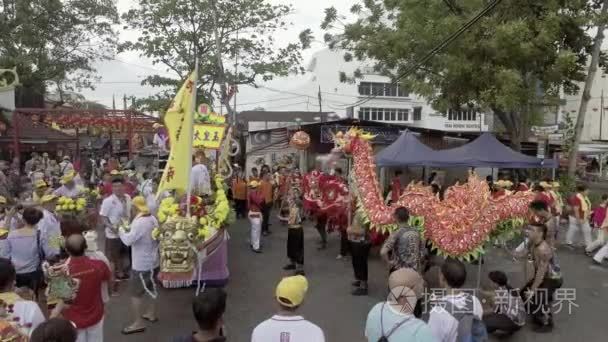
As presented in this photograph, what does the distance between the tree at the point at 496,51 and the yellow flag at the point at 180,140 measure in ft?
32.8

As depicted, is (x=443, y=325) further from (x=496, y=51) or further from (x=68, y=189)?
(x=496, y=51)

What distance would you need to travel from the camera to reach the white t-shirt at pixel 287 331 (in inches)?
115

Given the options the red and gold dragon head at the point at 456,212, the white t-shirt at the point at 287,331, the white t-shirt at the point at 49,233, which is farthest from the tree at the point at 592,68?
the white t-shirt at the point at 287,331

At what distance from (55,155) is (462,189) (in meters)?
22.1

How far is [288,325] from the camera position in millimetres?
2969

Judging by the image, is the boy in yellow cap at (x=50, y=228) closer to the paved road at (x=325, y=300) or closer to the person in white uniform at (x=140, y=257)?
the person in white uniform at (x=140, y=257)

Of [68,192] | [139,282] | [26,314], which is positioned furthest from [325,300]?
[26,314]

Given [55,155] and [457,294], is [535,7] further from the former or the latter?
[55,155]

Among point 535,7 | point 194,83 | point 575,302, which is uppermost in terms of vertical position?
point 535,7

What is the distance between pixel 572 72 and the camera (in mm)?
15484

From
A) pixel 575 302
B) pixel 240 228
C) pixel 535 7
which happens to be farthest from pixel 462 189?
pixel 535 7

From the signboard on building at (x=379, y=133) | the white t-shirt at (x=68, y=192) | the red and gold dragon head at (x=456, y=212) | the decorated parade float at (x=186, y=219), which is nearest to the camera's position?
the decorated parade float at (x=186, y=219)

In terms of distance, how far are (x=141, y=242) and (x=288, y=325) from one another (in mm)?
3568

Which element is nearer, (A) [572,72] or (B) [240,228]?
(B) [240,228]
